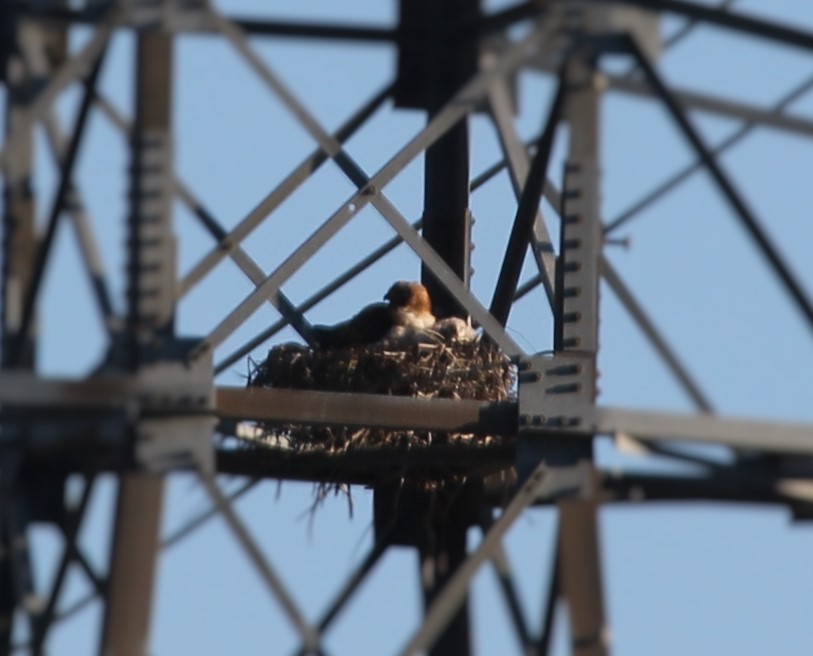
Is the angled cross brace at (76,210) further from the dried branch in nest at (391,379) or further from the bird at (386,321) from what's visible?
the bird at (386,321)

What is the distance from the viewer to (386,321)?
14531 millimetres

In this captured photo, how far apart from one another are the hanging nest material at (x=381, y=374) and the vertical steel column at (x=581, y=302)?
2.17 m

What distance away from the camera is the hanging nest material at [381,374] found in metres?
13.4

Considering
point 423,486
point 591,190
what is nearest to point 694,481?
point 591,190

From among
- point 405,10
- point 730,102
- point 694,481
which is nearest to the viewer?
point 694,481

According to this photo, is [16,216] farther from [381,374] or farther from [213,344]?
[381,374]

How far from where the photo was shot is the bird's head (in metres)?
14.5

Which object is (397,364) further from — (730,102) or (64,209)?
(64,209)

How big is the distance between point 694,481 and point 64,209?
230cm

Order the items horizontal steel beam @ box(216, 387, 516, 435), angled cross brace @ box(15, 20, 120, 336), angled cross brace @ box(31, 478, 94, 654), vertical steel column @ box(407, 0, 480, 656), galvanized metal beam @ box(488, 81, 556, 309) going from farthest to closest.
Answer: vertical steel column @ box(407, 0, 480, 656) → horizontal steel beam @ box(216, 387, 516, 435) → galvanized metal beam @ box(488, 81, 556, 309) → angled cross brace @ box(15, 20, 120, 336) → angled cross brace @ box(31, 478, 94, 654)

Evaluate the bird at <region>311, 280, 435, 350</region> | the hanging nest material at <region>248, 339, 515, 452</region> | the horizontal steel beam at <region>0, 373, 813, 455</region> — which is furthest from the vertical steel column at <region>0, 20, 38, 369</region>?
the bird at <region>311, 280, 435, 350</region>

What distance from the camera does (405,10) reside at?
13227 millimetres

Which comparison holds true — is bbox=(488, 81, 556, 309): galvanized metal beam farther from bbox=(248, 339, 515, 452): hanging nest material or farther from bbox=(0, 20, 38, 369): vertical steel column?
bbox=(0, 20, 38, 369): vertical steel column

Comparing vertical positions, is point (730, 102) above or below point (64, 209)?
above
